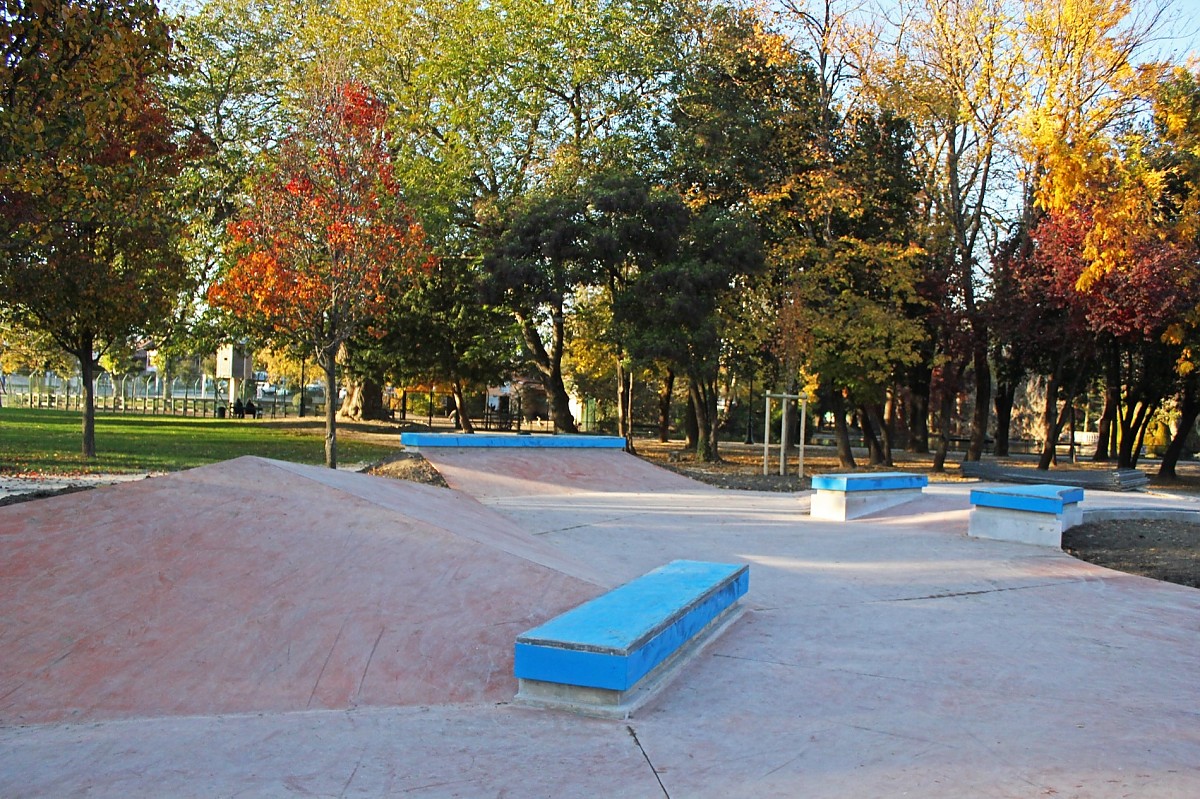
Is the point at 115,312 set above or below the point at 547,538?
above

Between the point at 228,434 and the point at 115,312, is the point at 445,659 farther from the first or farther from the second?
the point at 228,434

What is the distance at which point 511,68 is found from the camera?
2669cm

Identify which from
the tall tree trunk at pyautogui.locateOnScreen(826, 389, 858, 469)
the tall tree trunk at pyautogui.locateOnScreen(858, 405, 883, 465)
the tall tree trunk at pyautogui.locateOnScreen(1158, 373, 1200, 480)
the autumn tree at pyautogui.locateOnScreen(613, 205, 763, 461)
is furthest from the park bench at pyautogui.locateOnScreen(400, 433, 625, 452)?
the tall tree trunk at pyautogui.locateOnScreen(1158, 373, 1200, 480)

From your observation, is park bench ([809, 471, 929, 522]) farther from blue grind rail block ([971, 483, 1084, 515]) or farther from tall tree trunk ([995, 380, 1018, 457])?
tall tree trunk ([995, 380, 1018, 457])

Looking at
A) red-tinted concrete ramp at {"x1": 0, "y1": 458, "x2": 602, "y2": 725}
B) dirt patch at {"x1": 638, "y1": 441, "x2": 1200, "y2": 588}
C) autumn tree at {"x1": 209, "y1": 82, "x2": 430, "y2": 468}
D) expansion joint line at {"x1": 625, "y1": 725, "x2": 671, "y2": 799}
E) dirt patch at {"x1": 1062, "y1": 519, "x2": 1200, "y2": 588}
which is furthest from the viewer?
autumn tree at {"x1": 209, "y1": 82, "x2": 430, "y2": 468}

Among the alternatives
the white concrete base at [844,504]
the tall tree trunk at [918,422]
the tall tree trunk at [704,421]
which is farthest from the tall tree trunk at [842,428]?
the white concrete base at [844,504]

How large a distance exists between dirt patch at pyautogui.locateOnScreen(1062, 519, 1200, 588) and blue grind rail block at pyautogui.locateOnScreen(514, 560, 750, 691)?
6414mm

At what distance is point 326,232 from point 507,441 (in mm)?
4800

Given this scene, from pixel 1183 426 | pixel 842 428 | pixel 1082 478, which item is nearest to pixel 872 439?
pixel 842 428

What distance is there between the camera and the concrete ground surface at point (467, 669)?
4.09m

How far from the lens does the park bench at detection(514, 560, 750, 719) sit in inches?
188

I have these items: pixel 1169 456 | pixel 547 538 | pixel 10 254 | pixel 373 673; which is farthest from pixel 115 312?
pixel 1169 456

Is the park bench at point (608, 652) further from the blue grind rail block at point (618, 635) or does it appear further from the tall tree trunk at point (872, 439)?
the tall tree trunk at point (872, 439)

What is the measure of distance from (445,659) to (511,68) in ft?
78.5
